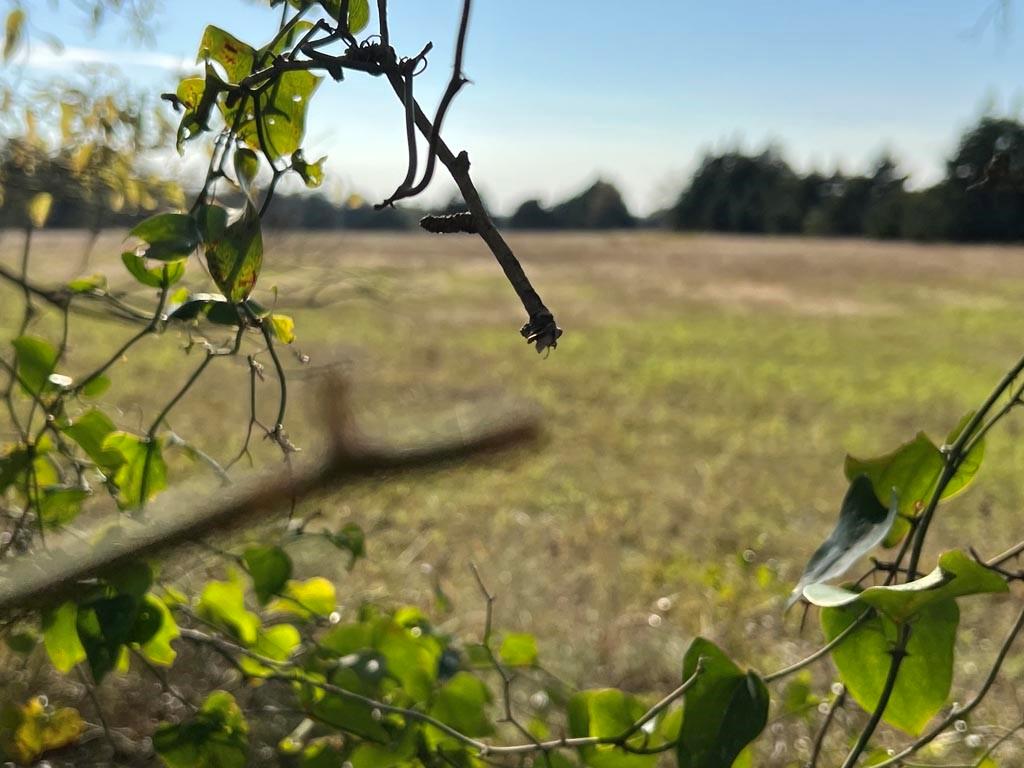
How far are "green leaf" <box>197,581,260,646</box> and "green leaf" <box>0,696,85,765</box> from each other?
0.17 m

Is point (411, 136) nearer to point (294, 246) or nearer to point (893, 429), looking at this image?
point (294, 246)

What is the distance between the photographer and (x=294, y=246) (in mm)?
1646

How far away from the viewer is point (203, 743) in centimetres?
52

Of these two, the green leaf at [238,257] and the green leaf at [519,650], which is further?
the green leaf at [519,650]

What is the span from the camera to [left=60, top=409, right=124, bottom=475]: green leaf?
46 centimetres

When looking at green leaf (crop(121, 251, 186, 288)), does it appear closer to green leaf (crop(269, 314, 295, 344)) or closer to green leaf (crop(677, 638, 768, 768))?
green leaf (crop(269, 314, 295, 344))

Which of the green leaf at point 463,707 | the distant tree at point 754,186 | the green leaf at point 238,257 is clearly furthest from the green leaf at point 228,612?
the distant tree at point 754,186

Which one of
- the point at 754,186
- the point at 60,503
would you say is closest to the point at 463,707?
the point at 60,503

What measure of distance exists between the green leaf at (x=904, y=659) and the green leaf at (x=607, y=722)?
15cm

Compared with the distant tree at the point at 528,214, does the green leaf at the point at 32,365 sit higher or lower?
lower

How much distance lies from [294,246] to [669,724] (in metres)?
1.34

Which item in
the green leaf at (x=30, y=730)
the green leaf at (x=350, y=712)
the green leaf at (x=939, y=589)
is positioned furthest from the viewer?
the green leaf at (x=30, y=730)

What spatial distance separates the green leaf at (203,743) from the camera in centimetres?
51

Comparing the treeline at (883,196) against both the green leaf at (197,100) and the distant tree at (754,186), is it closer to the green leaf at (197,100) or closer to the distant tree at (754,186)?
the distant tree at (754,186)
